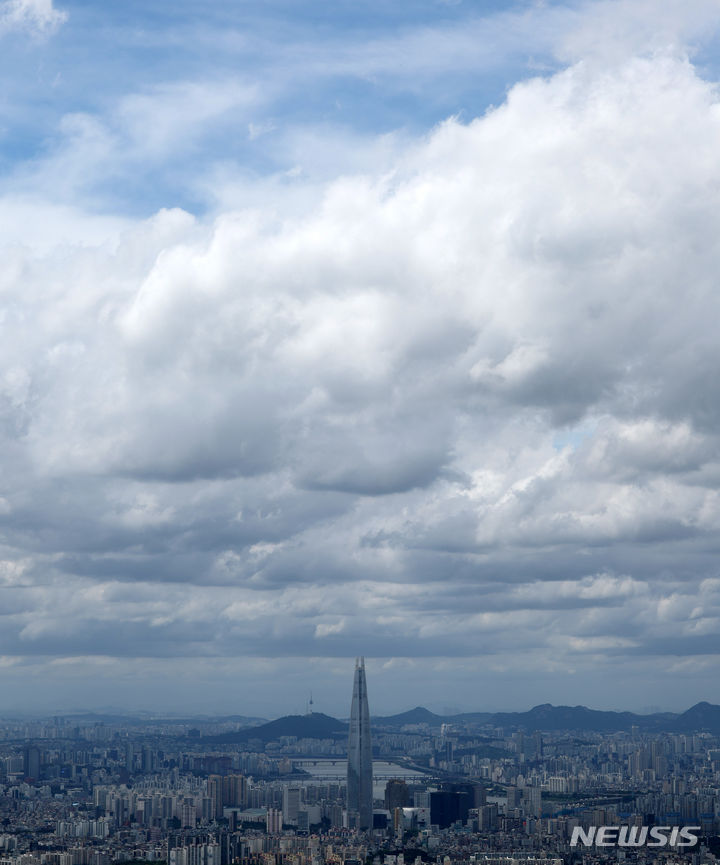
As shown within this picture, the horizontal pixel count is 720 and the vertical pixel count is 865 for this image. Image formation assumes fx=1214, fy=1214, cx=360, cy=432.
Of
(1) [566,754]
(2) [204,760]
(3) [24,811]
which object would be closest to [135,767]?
(2) [204,760]

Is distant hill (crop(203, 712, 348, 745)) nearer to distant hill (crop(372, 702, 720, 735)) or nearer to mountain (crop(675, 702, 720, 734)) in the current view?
distant hill (crop(372, 702, 720, 735))

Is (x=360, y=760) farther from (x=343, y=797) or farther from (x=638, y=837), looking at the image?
(x=638, y=837)

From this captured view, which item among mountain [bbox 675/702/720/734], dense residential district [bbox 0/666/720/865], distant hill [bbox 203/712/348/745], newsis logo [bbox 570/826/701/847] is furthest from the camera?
mountain [bbox 675/702/720/734]

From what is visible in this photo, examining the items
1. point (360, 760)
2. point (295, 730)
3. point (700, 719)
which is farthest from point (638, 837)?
point (700, 719)

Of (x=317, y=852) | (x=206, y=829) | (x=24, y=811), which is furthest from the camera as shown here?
(x=24, y=811)

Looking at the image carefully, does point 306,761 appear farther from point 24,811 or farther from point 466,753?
point 24,811

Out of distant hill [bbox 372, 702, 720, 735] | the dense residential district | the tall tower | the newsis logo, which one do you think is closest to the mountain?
distant hill [bbox 372, 702, 720, 735]

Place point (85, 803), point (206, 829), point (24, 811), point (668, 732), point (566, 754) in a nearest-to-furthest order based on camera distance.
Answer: point (206, 829) < point (24, 811) < point (85, 803) < point (566, 754) < point (668, 732)
